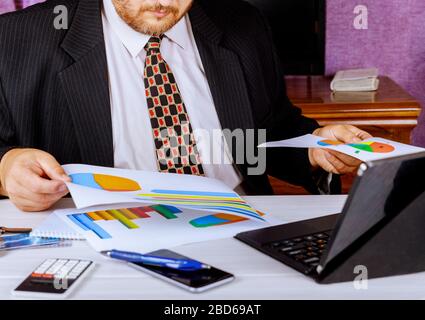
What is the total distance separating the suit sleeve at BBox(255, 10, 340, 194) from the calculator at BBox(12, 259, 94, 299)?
0.66 meters

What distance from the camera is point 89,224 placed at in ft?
3.42

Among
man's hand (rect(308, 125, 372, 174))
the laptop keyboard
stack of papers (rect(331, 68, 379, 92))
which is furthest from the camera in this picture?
stack of papers (rect(331, 68, 379, 92))

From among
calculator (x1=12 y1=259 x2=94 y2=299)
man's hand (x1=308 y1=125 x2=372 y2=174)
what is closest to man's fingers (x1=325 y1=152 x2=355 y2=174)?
man's hand (x1=308 y1=125 x2=372 y2=174)

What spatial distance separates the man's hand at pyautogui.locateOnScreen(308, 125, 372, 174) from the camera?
123 cm

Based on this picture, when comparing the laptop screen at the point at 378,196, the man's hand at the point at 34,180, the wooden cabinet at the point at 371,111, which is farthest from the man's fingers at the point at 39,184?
the wooden cabinet at the point at 371,111

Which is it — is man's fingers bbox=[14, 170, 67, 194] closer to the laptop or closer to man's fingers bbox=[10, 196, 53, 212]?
man's fingers bbox=[10, 196, 53, 212]

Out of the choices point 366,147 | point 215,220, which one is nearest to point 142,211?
point 215,220

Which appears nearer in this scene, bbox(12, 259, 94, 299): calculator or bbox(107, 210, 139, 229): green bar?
bbox(12, 259, 94, 299): calculator

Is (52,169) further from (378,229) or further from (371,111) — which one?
(371,111)

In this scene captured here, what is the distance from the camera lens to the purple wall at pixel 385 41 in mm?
2719

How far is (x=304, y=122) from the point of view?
5.25 ft

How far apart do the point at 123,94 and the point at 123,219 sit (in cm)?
48

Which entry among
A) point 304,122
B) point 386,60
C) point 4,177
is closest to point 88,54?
point 4,177
